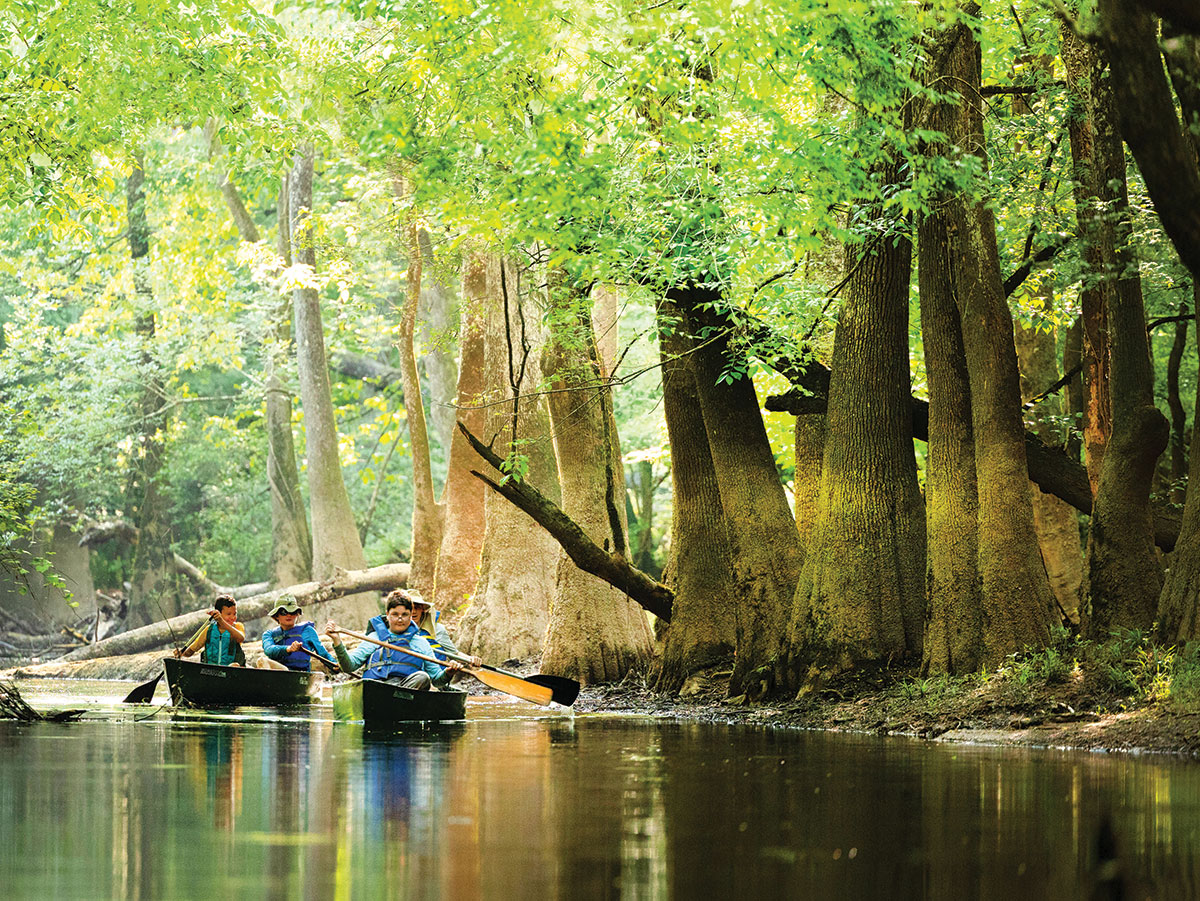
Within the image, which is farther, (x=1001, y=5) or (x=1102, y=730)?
(x=1001, y=5)

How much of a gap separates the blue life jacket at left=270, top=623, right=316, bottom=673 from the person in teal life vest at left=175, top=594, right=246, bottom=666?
1.54 feet

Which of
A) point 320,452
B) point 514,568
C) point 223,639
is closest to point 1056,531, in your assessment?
point 514,568

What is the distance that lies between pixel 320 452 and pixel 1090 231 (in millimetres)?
19549

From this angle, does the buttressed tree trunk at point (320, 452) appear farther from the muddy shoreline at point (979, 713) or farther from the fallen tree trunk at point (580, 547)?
the muddy shoreline at point (979, 713)

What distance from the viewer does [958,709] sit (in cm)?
1421

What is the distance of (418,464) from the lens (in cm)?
2984

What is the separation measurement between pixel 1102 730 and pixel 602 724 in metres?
5.47

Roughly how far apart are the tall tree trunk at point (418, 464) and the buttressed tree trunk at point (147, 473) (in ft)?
28.8

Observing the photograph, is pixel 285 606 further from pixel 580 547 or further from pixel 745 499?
pixel 745 499

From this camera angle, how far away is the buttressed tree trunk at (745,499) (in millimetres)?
17219

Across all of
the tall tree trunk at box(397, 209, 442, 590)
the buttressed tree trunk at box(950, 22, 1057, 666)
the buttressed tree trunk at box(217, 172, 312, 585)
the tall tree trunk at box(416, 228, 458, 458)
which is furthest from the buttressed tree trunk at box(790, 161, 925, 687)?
the buttressed tree trunk at box(217, 172, 312, 585)

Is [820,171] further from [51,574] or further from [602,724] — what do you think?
[51,574]

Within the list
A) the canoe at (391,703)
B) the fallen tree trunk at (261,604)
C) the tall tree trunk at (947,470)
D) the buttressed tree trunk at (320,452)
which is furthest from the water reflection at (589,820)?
the buttressed tree trunk at (320,452)

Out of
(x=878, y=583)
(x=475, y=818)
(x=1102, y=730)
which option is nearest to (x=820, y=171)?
(x=878, y=583)
